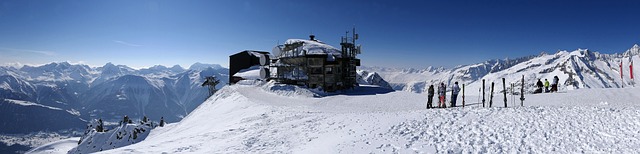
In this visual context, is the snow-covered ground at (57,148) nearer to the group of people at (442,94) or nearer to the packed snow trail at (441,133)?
the packed snow trail at (441,133)

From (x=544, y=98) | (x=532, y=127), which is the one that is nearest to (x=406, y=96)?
(x=544, y=98)

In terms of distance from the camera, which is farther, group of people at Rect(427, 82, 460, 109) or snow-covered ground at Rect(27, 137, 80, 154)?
snow-covered ground at Rect(27, 137, 80, 154)

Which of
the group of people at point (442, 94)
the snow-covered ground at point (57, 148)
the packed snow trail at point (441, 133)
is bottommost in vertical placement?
the snow-covered ground at point (57, 148)

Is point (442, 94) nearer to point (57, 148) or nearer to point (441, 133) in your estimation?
point (441, 133)

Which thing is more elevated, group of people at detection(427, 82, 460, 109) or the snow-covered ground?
group of people at detection(427, 82, 460, 109)

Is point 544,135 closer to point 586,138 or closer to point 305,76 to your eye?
point 586,138

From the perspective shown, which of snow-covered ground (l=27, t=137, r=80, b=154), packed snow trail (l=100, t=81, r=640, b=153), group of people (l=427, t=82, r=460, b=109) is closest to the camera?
packed snow trail (l=100, t=81, r=640, b=153)

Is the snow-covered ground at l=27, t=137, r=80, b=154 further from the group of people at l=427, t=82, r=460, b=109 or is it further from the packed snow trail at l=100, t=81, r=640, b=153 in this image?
the group of people at l=427, t=82, r=460, b=109

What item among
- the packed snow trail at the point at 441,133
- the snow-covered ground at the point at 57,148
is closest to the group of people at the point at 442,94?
the packed snow trail at the point at 441,133

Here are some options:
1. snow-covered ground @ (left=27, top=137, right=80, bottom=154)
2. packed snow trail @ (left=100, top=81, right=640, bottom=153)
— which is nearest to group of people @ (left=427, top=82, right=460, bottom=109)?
packed snow trail @ (left=100, top=81, right=640, bottom=153)

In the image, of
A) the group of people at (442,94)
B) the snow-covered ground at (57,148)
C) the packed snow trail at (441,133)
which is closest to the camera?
the packed snow trail at (441,133)

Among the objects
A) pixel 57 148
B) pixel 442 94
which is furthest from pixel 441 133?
pixel 57 148

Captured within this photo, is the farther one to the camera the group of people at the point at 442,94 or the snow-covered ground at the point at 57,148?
the snow-covered ground at the point at 57,148

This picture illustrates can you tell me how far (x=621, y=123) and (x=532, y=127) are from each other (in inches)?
139
